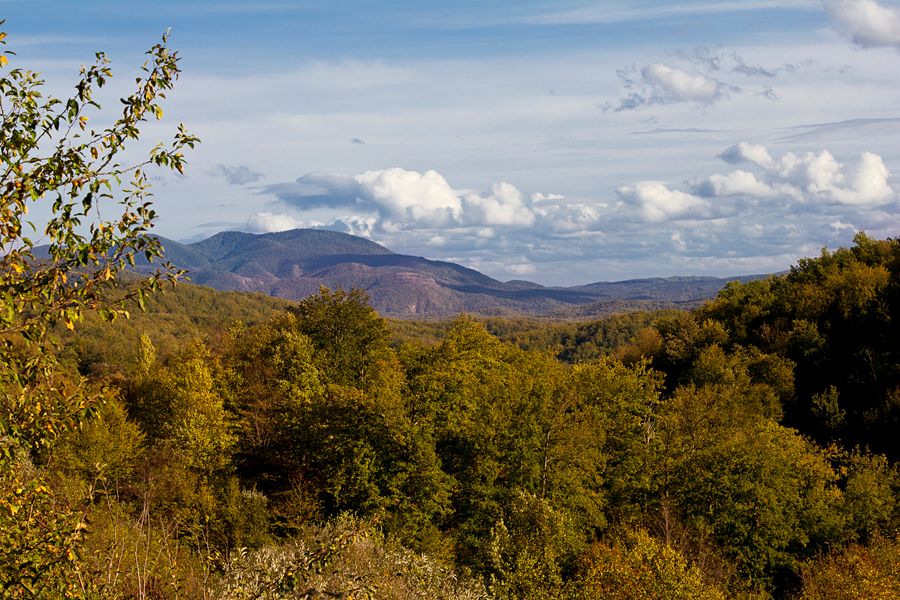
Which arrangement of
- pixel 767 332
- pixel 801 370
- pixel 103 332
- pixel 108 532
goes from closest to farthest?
1. pixel 108 532
2. pixel 801 370
3. pixel 767 332
4. pixel 103 332

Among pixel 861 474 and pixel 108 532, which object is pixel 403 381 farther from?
pixel 861 474

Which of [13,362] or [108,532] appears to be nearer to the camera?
[13,362]

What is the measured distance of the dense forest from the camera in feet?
29.6

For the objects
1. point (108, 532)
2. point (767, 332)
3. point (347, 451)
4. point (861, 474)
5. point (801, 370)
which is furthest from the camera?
point (767, 332)

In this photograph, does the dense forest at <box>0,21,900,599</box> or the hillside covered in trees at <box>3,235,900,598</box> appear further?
the hillside covered in trees at <box>3,235,900,598</box>

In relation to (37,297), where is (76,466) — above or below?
below

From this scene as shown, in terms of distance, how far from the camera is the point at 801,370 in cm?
8712

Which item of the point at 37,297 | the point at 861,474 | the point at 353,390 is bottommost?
the point at 861,474

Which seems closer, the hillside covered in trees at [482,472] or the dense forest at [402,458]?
the dense forest at [402,458]

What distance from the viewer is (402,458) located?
46.7 m

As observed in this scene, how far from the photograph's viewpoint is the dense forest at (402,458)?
355 inches

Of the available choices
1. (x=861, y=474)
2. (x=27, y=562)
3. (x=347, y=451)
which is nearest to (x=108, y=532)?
(x=347, y=451)

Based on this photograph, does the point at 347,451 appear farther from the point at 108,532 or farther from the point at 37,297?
the point at 37,297

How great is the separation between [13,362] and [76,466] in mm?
47593
